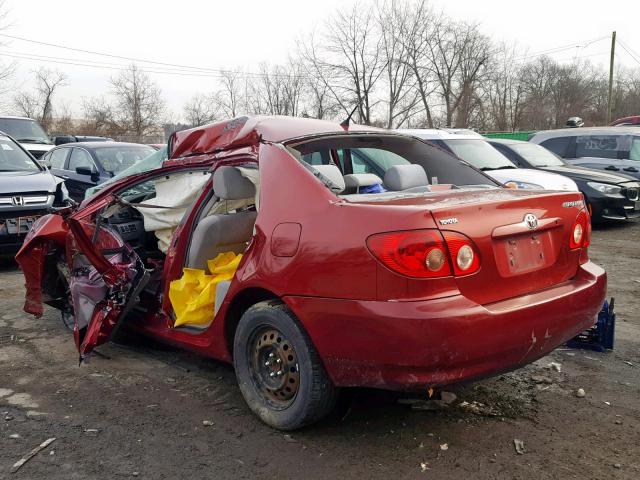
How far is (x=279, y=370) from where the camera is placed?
3025 millimetres

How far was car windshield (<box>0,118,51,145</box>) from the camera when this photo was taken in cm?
1467

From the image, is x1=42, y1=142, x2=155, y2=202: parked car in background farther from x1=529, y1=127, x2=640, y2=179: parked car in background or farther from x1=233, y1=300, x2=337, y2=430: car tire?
x1=529, y1=127, x2=640, y2=179: parked car in background

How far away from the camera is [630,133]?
1160cm

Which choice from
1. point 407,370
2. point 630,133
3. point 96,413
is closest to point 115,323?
point 96,413

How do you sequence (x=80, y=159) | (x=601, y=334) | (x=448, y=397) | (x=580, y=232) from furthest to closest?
(x=80, y=159) → (x=601, y=334) → (x=448, y=397) → (x=580, y=232)

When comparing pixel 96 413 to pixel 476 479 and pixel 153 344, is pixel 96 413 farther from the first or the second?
pixel 476 479

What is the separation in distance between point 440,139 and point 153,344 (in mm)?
6773

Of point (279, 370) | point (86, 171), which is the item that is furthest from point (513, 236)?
point (86, 171)

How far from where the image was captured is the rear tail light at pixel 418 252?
2430 millimetres

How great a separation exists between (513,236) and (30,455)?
8.48 ft

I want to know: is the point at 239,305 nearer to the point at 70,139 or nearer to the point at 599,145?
the point at 599,145

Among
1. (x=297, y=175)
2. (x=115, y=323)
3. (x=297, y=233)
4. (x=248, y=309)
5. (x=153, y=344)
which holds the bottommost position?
(x=153, y=344)

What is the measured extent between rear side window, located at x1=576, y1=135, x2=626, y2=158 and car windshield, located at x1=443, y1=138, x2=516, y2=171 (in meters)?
2.89

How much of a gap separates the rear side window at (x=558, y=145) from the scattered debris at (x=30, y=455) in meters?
11.5
